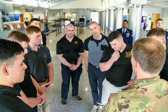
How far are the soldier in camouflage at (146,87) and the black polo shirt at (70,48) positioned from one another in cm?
203

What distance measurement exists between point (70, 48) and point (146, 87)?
7.20 ft

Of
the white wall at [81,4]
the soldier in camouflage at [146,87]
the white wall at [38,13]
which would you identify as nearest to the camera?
the soldier in camouflage at [146,87]

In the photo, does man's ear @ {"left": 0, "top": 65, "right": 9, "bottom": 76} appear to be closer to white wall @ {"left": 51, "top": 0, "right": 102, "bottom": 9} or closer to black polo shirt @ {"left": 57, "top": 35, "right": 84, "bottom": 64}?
black polo shirt @ {"left": 57, "top": 35, "right": 84, "bottom": 64}

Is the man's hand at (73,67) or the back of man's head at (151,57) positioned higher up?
the back of man's head at (151,57)

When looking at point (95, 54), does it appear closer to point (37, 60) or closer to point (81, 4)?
point (37, 60)

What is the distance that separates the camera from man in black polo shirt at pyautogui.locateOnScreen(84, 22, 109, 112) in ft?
8.79

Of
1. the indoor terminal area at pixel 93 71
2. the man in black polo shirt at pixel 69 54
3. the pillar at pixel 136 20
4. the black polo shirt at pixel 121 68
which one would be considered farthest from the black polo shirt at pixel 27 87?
the pillar at pixel 136 20

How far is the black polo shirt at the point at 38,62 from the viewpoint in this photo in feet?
6.38

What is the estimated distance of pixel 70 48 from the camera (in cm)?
298

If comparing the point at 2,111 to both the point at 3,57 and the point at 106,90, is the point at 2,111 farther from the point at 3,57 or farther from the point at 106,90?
the point at 106,90

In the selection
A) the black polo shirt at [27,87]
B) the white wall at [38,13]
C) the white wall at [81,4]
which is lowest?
the black polo shirt at [27,87]

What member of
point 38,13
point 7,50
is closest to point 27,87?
point 7,50

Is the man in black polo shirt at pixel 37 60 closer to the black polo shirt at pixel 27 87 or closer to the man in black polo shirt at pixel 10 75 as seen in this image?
the black polo shirt at pixel 27 87

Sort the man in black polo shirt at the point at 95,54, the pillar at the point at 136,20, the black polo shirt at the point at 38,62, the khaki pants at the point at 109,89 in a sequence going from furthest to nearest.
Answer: the pillar at the point at 136,20
the man in black polo shirt at the point at 95,54
the khaki pants at the point at 109,89
the black polo shirt at the point at 38,62
